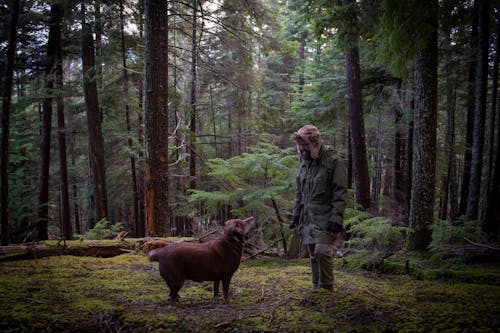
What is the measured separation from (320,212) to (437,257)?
3694mm

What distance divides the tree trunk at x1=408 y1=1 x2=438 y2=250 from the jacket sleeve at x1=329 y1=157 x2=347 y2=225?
13.6ft

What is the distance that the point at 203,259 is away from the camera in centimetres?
375

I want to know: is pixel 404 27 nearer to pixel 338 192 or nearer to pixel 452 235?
pixel 338 192

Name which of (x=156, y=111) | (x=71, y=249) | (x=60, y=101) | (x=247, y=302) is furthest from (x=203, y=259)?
(x=60, y=101)

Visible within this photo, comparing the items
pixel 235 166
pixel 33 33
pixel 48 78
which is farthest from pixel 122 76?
pixel 235 166

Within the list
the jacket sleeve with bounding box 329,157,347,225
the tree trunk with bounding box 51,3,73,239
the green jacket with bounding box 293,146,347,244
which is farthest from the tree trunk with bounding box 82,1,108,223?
the jacket sleeve with bounding box 329,157,347,225

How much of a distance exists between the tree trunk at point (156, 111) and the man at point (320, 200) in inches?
160

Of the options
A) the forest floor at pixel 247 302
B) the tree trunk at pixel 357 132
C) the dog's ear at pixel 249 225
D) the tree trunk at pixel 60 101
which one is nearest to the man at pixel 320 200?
the forest floor at pixel 247 302

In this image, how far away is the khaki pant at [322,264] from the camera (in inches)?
161

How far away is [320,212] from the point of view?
13.7ft

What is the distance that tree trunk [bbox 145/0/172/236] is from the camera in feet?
23.5

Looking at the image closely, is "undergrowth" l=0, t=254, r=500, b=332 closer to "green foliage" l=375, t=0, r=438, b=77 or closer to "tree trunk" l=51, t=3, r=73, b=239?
"green foliage" l=375, t=0, r=438, b=77

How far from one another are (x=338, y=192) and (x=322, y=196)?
246 mm

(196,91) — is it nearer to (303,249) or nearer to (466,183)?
(303,249)
